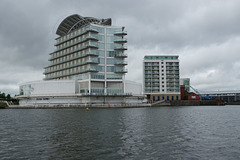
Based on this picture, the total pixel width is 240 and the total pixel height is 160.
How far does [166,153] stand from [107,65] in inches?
3788

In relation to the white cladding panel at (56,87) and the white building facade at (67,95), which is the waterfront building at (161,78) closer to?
the white building facade at (67,95)

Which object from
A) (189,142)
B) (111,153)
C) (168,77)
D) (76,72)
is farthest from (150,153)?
(168,77)

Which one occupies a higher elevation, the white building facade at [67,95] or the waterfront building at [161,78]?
the waterfront building at [161,78]

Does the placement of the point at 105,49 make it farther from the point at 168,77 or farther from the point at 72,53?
the point at 168,77

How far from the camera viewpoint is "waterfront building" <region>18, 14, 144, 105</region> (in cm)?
11050

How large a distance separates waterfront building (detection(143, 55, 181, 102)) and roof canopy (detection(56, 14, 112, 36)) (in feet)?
159

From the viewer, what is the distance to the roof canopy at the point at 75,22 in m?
127

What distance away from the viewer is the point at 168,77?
16275 centimetres

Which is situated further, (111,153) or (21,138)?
(21,138)

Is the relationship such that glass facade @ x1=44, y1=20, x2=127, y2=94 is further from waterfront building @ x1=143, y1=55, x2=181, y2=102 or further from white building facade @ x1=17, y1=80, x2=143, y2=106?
waterfront building @ x1=143, y1=55, x2=181, y2=102

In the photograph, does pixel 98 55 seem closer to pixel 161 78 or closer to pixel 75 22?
pixel 75 22

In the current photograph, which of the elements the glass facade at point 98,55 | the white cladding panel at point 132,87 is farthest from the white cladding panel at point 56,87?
the white cladding panel at point 132,87

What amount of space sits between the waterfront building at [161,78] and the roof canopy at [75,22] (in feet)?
159

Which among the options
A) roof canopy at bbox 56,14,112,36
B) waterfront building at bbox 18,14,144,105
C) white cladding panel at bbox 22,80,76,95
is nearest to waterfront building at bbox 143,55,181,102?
waterfront building at bbox 18,14,144,105
